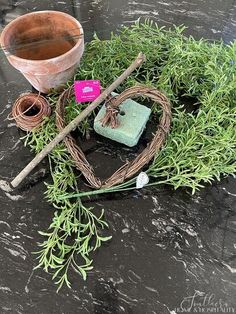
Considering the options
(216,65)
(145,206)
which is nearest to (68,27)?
(216,65)

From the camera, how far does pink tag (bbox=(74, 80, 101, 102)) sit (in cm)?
79

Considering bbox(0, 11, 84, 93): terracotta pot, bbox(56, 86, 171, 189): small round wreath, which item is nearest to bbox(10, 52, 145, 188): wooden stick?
bbox(56, 86, 171, 189): small round wreath

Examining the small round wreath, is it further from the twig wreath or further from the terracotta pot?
the terracotta pot

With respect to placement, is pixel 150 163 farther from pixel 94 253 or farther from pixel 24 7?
pixel 24 7

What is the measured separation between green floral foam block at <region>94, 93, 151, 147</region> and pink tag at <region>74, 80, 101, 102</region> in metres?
0.05

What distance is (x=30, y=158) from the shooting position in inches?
34.5

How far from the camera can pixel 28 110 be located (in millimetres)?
897

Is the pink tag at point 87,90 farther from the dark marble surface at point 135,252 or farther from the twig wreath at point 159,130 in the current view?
the dark marble surface at point 135,252

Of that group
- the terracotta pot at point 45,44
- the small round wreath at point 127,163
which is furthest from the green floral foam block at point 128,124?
the terracotta pot at point 45,44

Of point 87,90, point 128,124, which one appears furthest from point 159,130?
point 87,90

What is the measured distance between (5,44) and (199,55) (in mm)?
509

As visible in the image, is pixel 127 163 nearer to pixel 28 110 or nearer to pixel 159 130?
pixel 159 130

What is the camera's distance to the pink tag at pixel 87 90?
0.79 m

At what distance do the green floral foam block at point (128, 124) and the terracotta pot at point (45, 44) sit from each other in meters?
0.15
